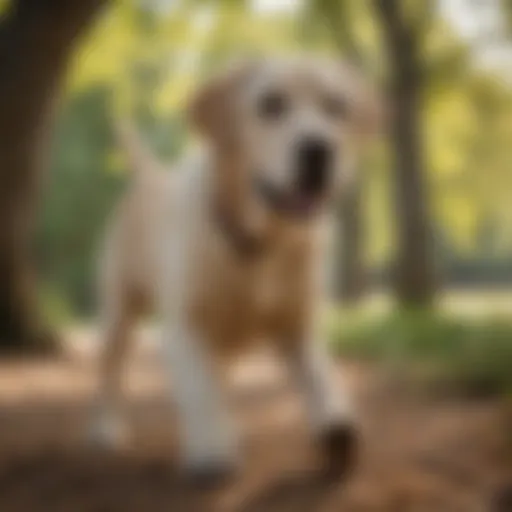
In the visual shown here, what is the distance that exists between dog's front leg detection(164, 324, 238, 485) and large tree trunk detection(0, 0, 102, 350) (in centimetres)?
20

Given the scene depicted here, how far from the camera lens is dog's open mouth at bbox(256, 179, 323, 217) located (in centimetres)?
57

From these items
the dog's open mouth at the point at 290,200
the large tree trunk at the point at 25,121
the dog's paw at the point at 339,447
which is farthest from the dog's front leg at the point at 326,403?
the large tree trunk at the point at 25,121

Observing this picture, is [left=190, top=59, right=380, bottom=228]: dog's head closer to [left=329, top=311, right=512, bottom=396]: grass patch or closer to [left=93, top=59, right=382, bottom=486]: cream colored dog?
[left=93, top=59, right=382, bottom=486]: cream colored dog

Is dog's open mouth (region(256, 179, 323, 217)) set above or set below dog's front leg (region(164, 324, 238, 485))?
above

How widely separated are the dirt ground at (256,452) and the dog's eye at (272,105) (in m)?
0.20

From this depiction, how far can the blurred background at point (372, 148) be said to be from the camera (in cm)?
70

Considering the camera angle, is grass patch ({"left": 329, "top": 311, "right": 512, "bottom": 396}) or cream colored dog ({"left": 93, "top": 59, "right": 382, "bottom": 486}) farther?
grass patch ({"left": 329, "top": 311, "right": 512, "bottom": 396})

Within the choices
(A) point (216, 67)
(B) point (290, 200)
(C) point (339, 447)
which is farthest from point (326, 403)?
(A) point (216, 67)

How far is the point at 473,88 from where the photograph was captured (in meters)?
0.76

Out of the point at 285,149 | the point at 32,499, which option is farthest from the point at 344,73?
the point at 32,499

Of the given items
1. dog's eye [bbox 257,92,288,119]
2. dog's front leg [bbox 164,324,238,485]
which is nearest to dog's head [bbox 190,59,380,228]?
dog's eye [bbox 257,92,288,119]

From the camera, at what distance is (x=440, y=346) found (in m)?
0.73

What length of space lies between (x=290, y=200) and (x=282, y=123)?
53mm

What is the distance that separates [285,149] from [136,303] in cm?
20
